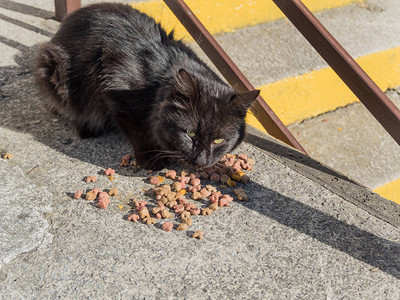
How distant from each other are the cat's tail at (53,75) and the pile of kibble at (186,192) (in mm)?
590

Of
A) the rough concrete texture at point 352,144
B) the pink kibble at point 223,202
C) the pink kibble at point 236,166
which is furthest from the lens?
the rough concrete texture at point 352,144

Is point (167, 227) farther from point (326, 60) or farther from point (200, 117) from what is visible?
point (326, 60)

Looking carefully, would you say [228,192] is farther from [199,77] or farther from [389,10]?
[389,10]

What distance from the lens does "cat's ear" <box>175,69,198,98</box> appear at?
2.59 metres

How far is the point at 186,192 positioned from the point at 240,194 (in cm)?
29

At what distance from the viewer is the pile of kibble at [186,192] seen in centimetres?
253

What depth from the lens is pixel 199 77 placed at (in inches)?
111

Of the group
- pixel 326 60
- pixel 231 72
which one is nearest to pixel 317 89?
pixel 231 72

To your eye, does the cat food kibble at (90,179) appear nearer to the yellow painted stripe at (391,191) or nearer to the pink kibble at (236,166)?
the pink kibble at (236,166)

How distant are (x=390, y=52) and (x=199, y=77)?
272 centimetres

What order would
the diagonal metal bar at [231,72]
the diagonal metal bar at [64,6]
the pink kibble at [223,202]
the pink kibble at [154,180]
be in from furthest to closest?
1. the diagonal metal bar at [64,6]
2. the diagonal metal bar at [231,72]
3. the pink kibble at [154,180]
4. the pink kibble at [223,202]

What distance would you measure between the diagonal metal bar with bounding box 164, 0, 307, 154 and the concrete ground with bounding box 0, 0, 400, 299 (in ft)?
0.81

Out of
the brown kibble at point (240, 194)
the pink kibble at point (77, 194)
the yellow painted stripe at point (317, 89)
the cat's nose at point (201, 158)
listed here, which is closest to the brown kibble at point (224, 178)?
the brown kibble at point (240, 194)

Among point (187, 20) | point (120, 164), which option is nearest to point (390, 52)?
point (187, 20)
